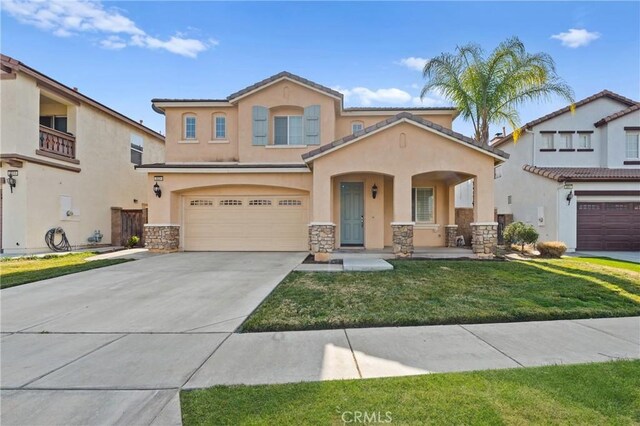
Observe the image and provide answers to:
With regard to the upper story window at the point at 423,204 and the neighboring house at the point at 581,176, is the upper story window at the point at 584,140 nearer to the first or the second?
the neighboring house at the point at 581,176

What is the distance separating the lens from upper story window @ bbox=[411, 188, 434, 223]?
14.9 meters

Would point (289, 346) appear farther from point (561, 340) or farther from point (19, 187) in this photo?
point (19, 187)

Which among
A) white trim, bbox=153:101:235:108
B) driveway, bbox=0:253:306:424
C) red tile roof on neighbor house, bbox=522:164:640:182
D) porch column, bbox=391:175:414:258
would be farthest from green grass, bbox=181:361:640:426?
red tile roof on neighbor house, bbox=522:164:640:182

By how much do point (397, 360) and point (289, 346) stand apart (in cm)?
133

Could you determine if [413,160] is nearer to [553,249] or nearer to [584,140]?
[553,249]

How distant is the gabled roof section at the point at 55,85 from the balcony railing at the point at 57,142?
1.77m

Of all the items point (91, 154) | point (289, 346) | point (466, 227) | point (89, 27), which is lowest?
point (289, 346)

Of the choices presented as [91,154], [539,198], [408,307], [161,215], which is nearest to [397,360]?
Result: [408,307]

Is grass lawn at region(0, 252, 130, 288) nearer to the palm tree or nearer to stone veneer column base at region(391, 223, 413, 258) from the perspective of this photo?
stone veneer column base at region(391, 223, 413, 258)

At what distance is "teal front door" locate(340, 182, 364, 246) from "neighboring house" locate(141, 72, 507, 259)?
0.04 metres

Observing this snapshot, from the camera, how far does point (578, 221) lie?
15.0 meters

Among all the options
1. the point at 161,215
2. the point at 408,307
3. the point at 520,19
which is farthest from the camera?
the point at 161,215

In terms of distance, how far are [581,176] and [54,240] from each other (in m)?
22.9

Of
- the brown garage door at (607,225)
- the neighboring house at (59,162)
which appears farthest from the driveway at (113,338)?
the brown garage door at (607,225)
